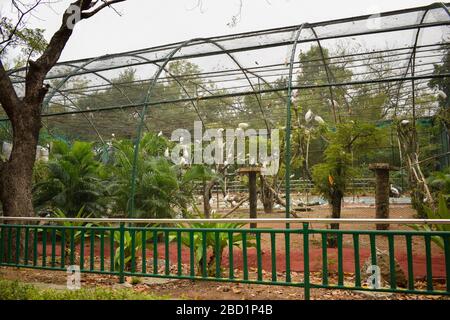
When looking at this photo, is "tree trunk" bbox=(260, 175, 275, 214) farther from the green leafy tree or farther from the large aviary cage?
the green leafy tree

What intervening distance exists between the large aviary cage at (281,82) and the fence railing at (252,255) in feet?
3.33

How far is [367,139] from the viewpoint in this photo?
300 inches

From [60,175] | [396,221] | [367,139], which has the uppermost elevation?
[367,139]

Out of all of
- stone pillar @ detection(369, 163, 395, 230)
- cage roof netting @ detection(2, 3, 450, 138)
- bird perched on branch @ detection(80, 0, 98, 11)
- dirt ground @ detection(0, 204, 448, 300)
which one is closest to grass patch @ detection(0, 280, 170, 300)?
dirt ground @ detection(0, 204, 448, 300)

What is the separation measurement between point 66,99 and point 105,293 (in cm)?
920

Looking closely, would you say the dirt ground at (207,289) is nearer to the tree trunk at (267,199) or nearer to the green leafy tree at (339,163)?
the green leafy tree at (339,163)

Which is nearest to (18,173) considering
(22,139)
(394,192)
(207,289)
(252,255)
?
(22,139)

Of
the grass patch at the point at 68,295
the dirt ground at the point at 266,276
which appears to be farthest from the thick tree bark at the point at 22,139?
the grass patch at the point at 68,295

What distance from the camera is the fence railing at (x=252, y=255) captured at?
3543 millimetres

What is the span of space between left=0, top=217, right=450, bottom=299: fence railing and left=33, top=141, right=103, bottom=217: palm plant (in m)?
1.71

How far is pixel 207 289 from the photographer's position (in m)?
4.48
